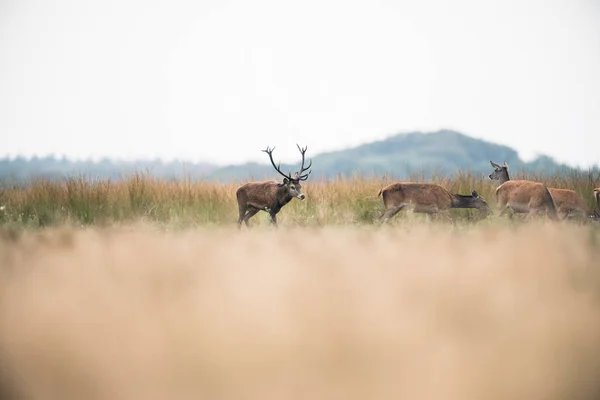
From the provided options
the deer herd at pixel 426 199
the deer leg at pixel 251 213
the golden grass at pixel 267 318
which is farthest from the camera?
the deer leg at pixel 251 213

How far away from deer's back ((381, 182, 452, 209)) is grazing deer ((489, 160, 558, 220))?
2.51ft

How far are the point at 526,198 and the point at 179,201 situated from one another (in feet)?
17.3

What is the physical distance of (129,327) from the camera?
238 cm

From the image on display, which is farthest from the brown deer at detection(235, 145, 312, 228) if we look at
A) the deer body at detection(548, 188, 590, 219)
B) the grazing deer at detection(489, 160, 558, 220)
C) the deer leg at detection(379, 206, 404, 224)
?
the deer body at detection(548, 188, 590, 219)

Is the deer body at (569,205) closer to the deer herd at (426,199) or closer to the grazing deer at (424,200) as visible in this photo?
the deer herd at (426,199)

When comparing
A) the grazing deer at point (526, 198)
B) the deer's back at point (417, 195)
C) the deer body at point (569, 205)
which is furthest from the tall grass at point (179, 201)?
the deer body at point (569, 205)

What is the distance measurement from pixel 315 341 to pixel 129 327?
2.58ft

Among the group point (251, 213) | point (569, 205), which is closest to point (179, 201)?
point (251, 213)

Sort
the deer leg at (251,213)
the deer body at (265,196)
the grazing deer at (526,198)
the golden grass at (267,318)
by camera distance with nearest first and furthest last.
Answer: the golden grass at (267,318)
the grazing deer at (526,198)
the deer body at (265,196)
the deer leg at (251,213)

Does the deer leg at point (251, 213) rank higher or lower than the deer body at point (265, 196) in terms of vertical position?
lower

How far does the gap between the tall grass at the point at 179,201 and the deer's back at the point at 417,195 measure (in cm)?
47

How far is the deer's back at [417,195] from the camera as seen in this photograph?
8273 mm

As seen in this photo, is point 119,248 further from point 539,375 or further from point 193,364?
point 539,375

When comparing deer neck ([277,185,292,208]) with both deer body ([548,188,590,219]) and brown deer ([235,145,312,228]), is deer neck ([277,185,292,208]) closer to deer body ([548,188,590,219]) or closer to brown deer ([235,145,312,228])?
brown deer ([235,145,312,228])
